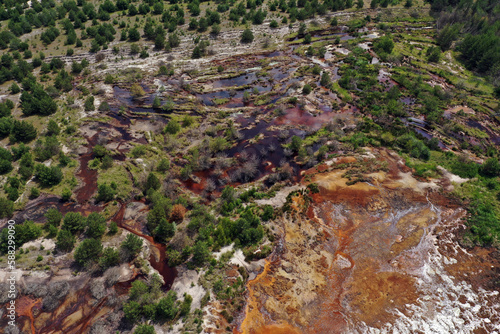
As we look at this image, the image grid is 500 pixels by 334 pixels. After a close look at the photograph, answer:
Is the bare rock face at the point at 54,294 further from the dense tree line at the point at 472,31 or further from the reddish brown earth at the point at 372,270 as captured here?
the dense tree line at the point at 472,31

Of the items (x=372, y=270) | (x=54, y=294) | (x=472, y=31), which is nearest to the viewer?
(x=54, y=294)

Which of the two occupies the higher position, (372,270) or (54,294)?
(54,294)

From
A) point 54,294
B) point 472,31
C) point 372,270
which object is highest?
point 472,31

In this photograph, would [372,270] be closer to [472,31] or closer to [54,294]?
[54,294]

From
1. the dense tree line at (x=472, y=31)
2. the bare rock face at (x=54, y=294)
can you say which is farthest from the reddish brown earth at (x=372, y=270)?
the dense tree line at (x=472, y=31)

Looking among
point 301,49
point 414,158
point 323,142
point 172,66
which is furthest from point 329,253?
point 301,49

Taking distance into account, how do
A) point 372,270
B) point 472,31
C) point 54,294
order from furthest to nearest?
1. point 472,31
2. point 372,270
3. point 54,294

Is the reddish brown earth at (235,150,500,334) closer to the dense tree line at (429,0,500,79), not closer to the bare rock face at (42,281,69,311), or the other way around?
the bare rock face at (42,281,69,311)

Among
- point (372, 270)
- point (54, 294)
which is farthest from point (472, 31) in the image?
point (54, 294)

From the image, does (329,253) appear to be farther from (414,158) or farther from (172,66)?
(172,66)

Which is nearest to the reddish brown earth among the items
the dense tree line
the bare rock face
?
the bare rock face

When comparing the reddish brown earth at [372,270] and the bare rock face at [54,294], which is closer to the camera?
the bare rock face at [54,294]
